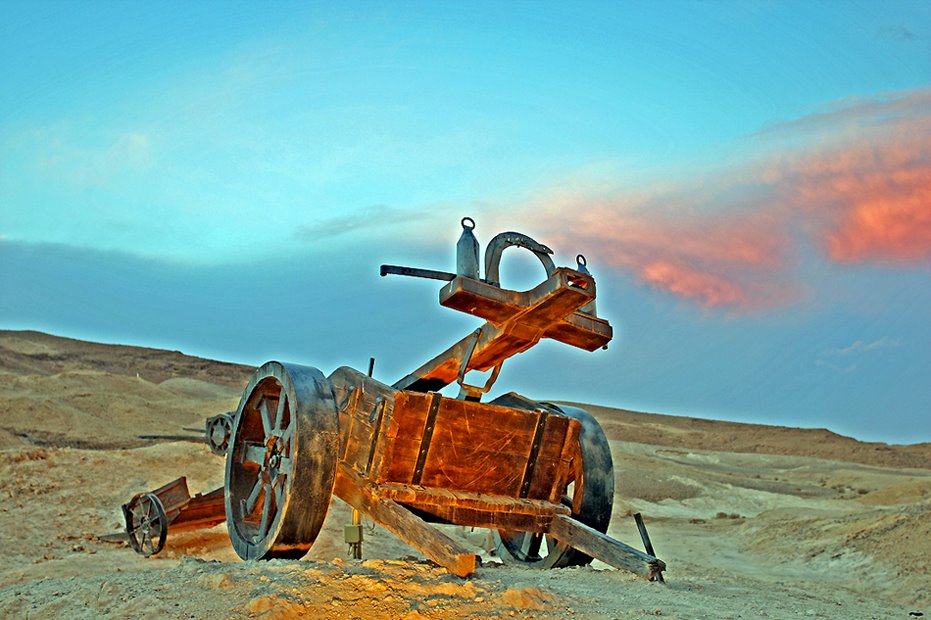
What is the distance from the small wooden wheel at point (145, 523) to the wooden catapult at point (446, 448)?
7.76 ft

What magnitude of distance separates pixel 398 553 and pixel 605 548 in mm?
4515

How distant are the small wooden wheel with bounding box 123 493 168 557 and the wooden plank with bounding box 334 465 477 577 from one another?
126 inches

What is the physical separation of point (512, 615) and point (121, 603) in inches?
77.4

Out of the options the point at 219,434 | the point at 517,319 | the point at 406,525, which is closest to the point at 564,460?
the point at 517,319

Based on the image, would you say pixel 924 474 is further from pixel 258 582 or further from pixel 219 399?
pixel 258 582

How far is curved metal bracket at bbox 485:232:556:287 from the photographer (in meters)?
5.12

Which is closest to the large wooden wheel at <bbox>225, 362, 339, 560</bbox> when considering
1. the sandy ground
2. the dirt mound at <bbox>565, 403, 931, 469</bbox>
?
the sandy ground

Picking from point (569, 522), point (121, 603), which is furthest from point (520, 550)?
point (121, 603)

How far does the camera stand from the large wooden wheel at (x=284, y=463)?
16.9 feet

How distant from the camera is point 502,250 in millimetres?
5250

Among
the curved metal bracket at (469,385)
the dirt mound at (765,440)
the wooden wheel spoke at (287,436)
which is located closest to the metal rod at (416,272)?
the curved metal bracket at (469,385)

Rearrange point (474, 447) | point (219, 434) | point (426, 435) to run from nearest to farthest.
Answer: point (426, 435)
point (474, 447)
point (219, 434)

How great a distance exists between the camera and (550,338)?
5664mm

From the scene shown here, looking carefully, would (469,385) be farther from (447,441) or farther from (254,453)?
(254,453)
